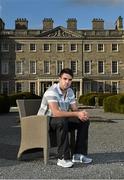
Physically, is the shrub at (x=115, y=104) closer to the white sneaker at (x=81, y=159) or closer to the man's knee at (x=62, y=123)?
the white sneaker at (x=81, y=159)

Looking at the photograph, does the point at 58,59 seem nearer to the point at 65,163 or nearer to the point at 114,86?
the point at 114,86

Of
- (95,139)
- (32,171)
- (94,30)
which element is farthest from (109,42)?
(32,171)

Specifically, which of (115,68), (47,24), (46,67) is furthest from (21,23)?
(115,68)

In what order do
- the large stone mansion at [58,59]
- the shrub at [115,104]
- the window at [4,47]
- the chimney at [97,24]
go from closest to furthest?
the shrub at [115,104]
the large stone mansion at [58,59]
the window at [4,47]
the chimney at [97,24]

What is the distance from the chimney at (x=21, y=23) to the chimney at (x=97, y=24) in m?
10.7

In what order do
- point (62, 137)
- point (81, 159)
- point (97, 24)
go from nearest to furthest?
1. point (62, 137)
2. point (81, 159)
3. point (97, 24)

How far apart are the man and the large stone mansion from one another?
6362 centimetres

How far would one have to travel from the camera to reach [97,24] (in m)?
79.5

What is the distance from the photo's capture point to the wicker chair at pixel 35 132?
702 centimetres

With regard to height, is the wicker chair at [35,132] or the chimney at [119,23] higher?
the chimney at [119,23]

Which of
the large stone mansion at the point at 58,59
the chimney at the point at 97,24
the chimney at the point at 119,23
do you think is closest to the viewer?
the large stone mansion at the point at 58,59

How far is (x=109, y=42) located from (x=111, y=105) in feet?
152

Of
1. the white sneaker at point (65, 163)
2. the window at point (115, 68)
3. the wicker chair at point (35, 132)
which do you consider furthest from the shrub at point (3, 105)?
the window at point (115, 68)

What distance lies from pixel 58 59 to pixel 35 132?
2599 inches
